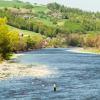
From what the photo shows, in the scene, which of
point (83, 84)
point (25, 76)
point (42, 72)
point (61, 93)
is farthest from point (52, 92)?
point (42, 72)

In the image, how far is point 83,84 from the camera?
271 ft

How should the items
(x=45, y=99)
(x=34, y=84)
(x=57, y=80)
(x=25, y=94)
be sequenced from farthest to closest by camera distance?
(x=57, y=80), (x=34, y=84), (x=25, y=94), (x=45, y=99)

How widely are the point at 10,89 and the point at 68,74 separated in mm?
30214

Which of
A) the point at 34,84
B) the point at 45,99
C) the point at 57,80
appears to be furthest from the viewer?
the point at 57,80

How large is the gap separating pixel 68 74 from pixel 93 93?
32.2 metres

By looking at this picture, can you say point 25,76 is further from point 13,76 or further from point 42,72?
point 42,72

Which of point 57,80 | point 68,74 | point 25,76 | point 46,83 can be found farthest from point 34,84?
point 68,74

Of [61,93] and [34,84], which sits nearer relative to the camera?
[61,93]

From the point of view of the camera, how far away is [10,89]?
74375 millimetres

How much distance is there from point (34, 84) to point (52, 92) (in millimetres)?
10586

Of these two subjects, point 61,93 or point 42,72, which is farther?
point 42,72

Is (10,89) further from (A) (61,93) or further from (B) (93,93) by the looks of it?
(B) (93,93)

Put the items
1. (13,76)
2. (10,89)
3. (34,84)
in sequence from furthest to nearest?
(13,76), (34,84), (10,89)

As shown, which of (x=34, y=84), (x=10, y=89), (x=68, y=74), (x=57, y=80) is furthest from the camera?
(x=68, y=74)
